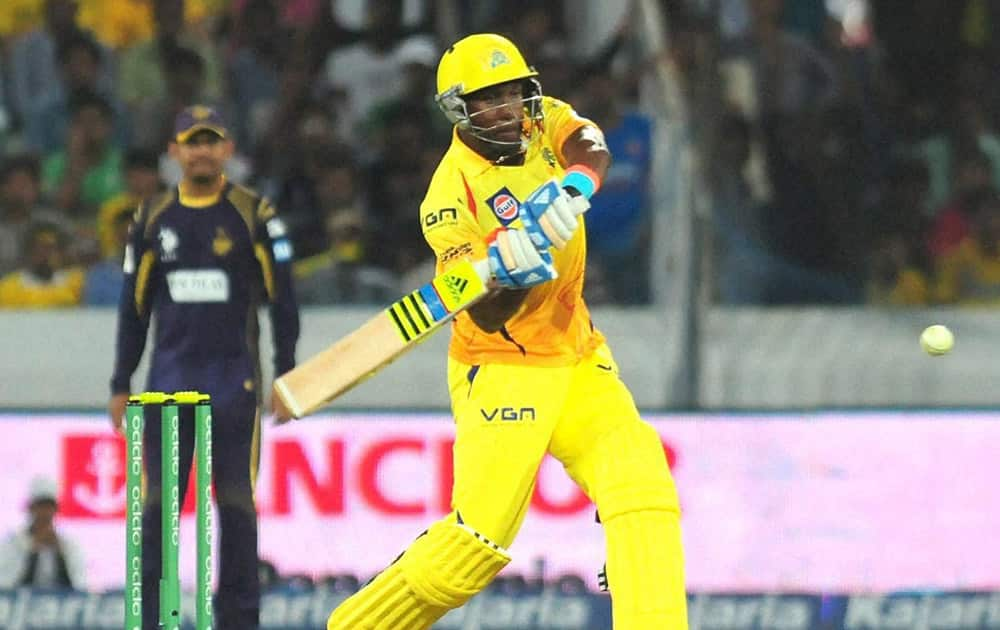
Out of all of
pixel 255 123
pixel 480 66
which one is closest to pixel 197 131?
pixel 480 66

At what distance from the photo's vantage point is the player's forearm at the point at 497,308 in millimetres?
4766

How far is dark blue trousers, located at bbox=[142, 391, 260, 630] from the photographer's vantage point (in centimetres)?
607

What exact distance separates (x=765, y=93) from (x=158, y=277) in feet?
10.2

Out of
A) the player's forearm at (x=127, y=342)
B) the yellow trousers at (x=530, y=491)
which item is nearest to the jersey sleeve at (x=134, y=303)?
the player's forearm at (x=127, y=342)

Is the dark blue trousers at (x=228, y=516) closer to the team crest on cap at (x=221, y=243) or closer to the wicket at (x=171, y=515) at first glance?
the team crest on cap at (x=221, y=243)

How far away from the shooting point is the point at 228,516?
6.09 m

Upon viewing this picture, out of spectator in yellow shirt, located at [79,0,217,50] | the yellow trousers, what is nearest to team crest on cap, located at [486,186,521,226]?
the yellow trousers

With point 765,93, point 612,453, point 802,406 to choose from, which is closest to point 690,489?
point 802,406

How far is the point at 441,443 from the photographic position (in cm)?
730

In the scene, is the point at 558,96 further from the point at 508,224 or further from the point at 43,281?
the point at 508,224

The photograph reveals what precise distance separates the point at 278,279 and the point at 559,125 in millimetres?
1375

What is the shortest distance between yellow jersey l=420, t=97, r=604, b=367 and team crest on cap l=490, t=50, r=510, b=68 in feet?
0.71

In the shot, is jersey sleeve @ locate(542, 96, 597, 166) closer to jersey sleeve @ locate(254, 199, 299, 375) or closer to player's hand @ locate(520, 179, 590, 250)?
player's hand @ locate(520, 179, 590, 250)

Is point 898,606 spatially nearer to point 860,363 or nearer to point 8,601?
point 860,363
